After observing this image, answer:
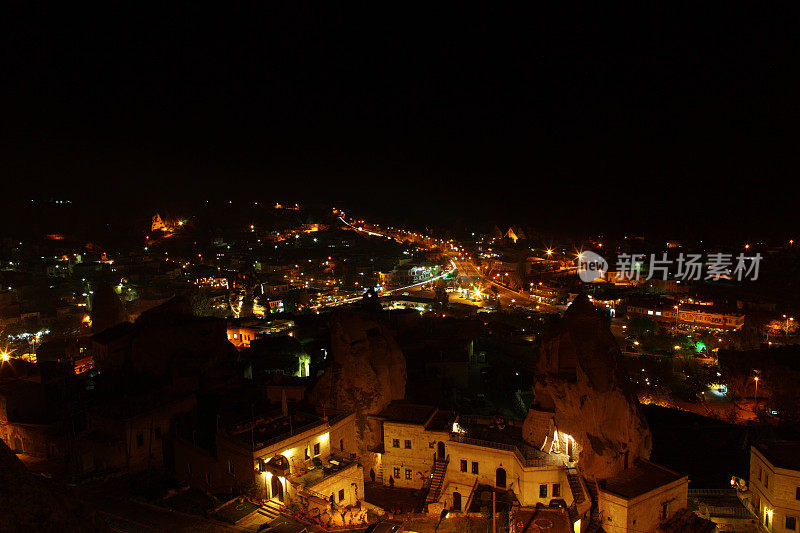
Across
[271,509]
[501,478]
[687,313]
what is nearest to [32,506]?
[271,509]

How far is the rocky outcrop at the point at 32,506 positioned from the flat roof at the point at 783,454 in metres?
21.7

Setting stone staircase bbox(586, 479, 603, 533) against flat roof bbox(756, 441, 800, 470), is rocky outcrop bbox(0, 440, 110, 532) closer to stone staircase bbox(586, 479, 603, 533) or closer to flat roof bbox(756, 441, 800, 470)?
stone staircase bbox(586, 479, 603, 533)

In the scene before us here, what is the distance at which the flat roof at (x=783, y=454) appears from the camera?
59.1 feet

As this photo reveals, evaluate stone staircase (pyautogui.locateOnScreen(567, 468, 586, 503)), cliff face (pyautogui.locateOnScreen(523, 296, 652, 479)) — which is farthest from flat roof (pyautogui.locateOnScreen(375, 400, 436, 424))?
stone staircase (pyautogui.locateOnScreen(567, 468, 586, 503))

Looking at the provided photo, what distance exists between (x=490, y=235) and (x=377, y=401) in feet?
428

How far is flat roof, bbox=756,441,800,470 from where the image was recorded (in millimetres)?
18000

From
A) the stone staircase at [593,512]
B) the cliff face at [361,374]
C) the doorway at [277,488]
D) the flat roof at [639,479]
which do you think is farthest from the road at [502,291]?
the doorway at [277,488]

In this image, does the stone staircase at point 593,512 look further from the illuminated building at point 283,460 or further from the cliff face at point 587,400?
the illuminated building at point 283,460

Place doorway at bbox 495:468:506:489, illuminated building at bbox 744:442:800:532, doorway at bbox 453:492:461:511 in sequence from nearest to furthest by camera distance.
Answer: illuminated building at bbox 744:442:800:532 < doorway at bbox 495:468:506:489 < doorway at bbox 453:492:461:511

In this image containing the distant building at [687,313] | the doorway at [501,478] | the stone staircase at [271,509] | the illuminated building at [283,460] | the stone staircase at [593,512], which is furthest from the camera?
the distant building at [687,313]

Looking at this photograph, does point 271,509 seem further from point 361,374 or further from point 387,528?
point 361,374

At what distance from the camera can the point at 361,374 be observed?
22.3m

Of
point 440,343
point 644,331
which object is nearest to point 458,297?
point 644,331

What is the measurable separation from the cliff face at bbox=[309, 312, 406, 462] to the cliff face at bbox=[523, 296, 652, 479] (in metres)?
6.68
